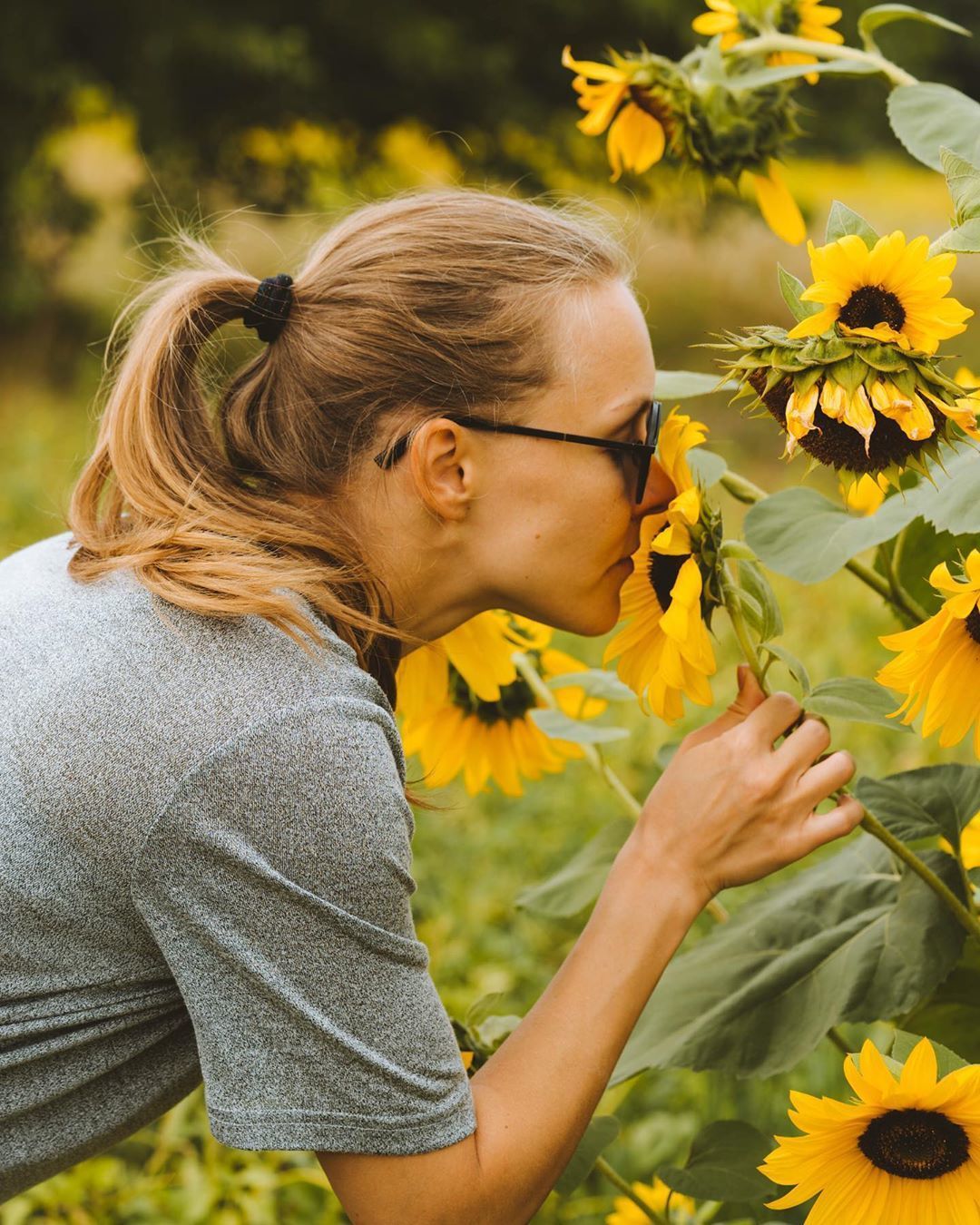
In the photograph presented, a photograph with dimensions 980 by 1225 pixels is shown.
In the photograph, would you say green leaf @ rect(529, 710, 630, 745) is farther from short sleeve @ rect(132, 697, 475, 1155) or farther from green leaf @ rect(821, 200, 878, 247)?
green leaf @ rect(821, 200, 878, 247)

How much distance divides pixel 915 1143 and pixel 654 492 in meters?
0.48

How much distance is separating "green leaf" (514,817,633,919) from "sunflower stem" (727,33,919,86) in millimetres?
662

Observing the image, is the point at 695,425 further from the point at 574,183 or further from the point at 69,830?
the point at 574,183

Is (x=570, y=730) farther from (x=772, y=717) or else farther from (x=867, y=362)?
(x=867, y=362)

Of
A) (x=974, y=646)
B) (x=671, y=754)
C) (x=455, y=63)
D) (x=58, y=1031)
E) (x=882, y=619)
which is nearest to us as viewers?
(x=974, y=646)

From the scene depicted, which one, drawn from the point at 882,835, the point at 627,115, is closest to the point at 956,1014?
the point at 882,835

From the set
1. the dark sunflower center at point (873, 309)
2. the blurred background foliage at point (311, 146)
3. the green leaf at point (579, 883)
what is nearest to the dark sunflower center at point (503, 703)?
the green leaf at point (579, 883)

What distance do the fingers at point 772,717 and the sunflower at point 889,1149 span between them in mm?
243

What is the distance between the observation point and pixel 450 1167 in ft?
Result: 3.03

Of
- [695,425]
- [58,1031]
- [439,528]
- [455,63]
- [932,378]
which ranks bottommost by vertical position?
[455,63]

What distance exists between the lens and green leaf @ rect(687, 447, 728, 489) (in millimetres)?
987

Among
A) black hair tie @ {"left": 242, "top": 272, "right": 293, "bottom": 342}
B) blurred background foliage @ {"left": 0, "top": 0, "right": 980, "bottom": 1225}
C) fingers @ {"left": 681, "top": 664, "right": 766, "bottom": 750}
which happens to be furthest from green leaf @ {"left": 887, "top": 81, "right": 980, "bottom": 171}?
blurred background foliage @ {"left": 0, "top": 0, "right": 980, "bottom": 1225}

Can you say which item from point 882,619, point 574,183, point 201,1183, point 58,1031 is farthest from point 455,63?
point 58,1031

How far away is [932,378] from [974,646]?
0.21 meters
